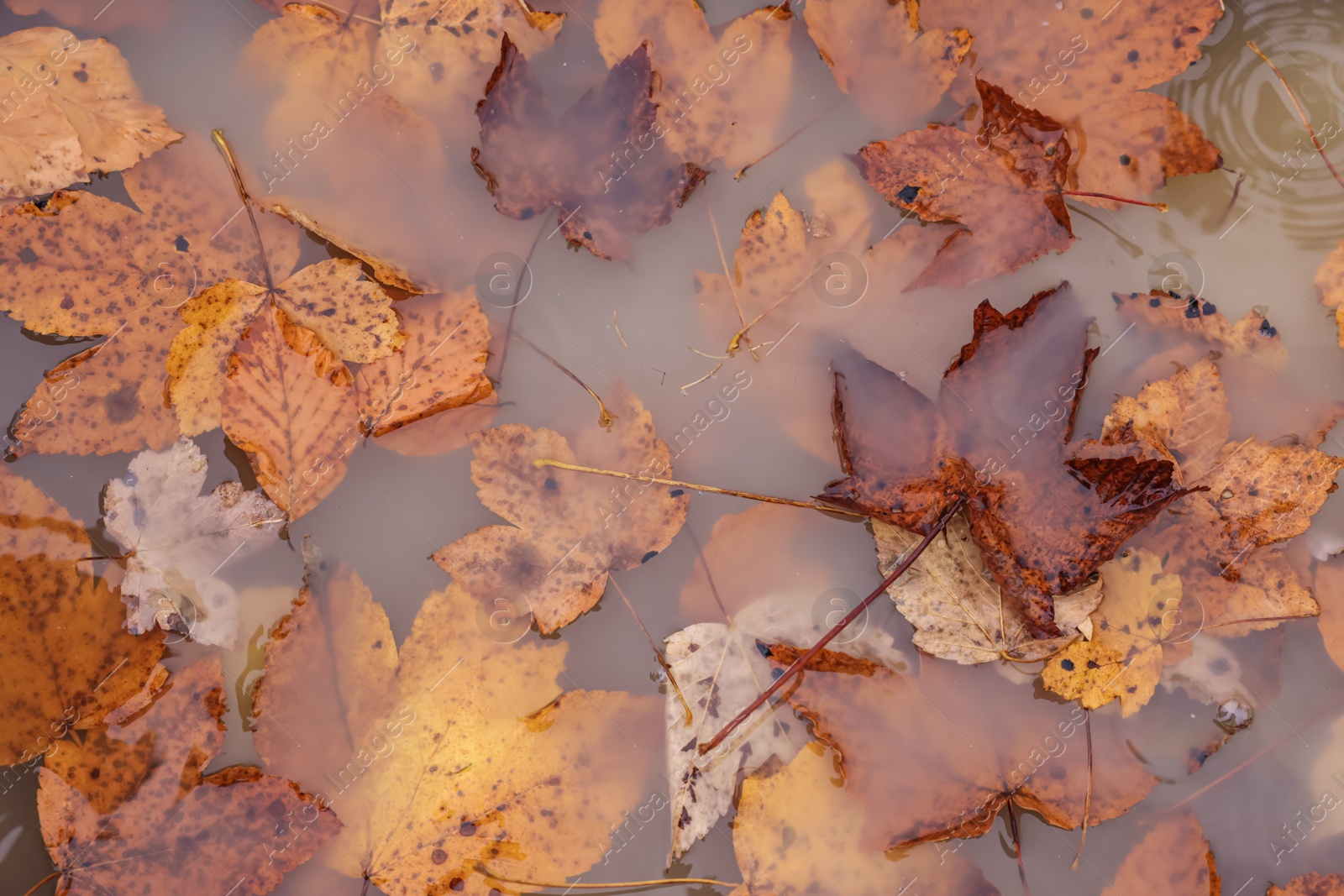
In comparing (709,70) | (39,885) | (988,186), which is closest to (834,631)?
(988,186)

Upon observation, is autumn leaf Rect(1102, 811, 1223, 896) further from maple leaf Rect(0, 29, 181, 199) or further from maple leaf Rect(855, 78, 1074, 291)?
maple leaf Rect(0, 29, 181, 199)

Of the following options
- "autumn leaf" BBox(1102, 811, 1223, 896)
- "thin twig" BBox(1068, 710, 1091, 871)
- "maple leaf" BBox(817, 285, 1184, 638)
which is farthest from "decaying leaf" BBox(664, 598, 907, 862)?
"autumn leaf" BBox(1102, 811, 1223, 896)

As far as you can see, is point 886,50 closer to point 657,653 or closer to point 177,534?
point 657,653

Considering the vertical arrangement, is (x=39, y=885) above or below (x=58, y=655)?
below

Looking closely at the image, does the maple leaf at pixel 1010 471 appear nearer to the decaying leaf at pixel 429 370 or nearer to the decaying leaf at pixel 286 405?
the decaying leaf at pixel 429 370

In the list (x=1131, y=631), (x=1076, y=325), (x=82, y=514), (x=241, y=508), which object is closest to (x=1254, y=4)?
(x=1076, y=325)

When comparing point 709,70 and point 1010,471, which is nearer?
point 1010,471

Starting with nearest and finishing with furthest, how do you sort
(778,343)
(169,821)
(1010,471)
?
(1010,471) → (169,821) → (778,343)

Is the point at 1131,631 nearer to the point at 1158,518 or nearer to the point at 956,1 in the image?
the point at 1158,518
